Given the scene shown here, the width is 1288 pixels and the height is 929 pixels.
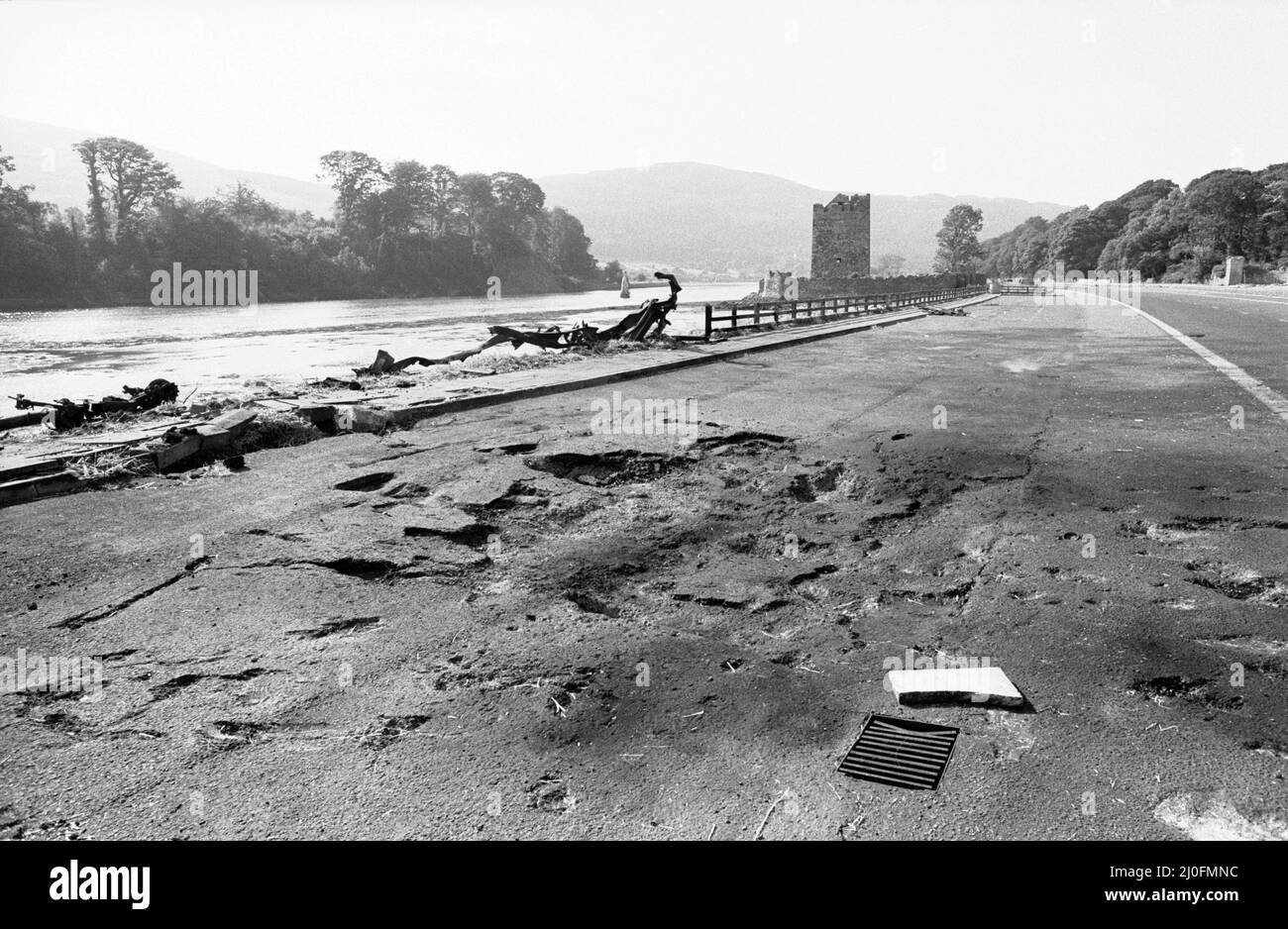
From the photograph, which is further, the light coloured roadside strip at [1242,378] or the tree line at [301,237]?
the tree line at [301,237]

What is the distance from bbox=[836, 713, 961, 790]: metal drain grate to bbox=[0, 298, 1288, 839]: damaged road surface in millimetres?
66

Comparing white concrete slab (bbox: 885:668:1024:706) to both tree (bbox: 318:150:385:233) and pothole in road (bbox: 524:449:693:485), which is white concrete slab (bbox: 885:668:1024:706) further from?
tree (bbox: 318:150:385:233)

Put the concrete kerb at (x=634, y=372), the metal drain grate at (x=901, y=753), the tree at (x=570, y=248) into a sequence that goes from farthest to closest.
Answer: the tree at (x=570, y=248), the concrete kerb at (x=634, y=372), the metal drain grate at (x=901, y=753)

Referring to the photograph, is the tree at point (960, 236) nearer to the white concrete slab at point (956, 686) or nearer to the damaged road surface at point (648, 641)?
the damaged road surface at point (648, 641)

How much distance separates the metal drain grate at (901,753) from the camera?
108 inches

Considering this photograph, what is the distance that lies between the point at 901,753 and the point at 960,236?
14770 centimetres

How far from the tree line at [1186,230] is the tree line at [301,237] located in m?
76.7

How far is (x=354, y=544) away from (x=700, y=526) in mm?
2277

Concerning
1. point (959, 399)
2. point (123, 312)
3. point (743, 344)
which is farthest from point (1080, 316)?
point (123, 312)

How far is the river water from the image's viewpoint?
21966mm

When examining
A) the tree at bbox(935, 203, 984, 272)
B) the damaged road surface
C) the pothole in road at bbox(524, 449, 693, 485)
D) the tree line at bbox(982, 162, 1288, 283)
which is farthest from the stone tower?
the tree at bbox(935, 203, 984, 272)

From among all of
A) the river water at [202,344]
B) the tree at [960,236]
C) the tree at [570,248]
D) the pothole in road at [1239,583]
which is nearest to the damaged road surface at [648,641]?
the pothole in road at [1239,583]
